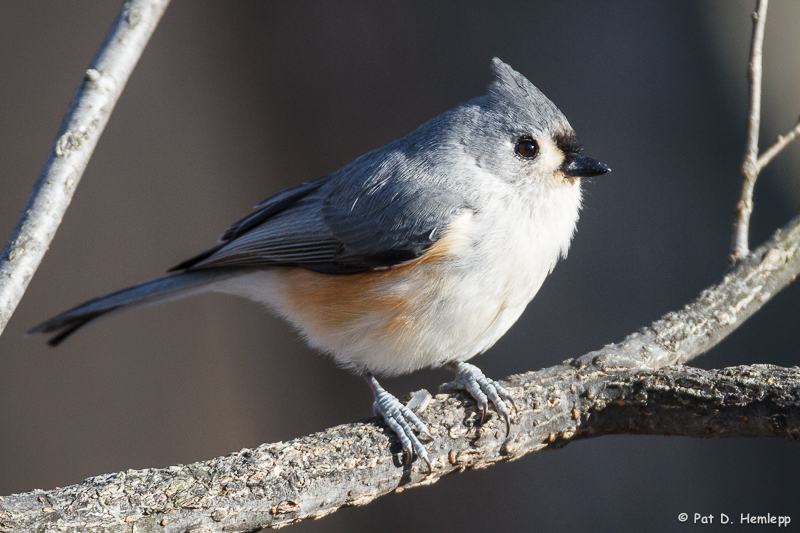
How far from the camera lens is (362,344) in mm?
2070

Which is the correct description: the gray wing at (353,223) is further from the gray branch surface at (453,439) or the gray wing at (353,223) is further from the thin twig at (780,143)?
the thin twig at (780,143)

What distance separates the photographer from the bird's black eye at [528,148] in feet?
6.91

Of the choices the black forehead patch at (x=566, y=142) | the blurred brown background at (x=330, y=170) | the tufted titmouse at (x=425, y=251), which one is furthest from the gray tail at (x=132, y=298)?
the blurred brown background at (x=330, y=170)

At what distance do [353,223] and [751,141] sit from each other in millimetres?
1268

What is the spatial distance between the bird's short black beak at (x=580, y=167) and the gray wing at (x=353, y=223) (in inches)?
15.1

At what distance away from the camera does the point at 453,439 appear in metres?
1.77

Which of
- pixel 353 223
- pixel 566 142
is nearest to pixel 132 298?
pixel 353 223

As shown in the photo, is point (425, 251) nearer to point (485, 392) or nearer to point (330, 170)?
point (485, 392)

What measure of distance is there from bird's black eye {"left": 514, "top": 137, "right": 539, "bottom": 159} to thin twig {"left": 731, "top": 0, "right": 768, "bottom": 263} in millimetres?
637

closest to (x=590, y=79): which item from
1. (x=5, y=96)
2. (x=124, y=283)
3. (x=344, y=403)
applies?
(x=344, y=403)

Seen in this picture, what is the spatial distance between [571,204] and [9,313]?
1611 millimetres

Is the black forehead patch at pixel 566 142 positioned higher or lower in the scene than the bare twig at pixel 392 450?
higher

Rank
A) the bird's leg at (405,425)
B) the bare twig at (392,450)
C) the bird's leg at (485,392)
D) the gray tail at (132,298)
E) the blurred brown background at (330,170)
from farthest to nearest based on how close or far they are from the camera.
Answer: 1. the blurred brown background at (330,170)
2. the gray tail at (132,298)
3. the bird's leg at (485,392)
4. the bird's leg at (405,425)
5. the bare twig at (392,450)

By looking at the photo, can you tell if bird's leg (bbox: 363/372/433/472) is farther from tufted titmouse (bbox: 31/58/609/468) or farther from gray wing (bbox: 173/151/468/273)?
gray wing (bbox: 173/151/468/273)
